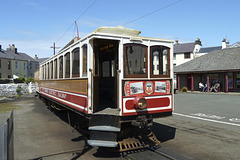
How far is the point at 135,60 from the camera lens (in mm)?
5609

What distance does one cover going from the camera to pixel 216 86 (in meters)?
27.4

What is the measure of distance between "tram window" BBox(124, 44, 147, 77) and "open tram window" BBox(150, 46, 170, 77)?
288mm

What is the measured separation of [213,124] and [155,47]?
202 inches

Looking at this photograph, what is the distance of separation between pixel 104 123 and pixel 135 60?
75.4 inches

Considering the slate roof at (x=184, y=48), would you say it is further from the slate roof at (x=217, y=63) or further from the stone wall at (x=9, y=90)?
the stone wall at (x=9, y=90)

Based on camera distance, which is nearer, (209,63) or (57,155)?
(57,155)

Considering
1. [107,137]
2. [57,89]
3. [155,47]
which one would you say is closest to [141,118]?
[107,137]

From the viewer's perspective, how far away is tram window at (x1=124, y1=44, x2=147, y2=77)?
548 centimetres

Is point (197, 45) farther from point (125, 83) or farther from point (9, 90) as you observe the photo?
point (125, 83)

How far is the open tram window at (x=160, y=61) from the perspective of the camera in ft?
19.2

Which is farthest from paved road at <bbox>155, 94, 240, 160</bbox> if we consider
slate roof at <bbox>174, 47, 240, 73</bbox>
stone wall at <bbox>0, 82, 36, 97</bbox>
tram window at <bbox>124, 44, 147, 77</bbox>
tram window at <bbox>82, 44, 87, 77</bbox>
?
stone wall at <bbox>0, 82, 36, 97</bbox>

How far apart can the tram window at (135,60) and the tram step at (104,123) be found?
4.02 ft

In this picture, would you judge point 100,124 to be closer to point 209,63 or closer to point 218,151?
point 218,151

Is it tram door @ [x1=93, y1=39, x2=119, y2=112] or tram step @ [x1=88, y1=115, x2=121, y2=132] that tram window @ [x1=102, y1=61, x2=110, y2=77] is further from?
tram step @ [x1=88, y1=115, x2=121, y2=132]
